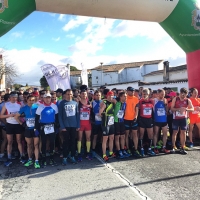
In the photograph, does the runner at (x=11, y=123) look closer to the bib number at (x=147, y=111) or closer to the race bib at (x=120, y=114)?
the race bib at (x=120, y=114)

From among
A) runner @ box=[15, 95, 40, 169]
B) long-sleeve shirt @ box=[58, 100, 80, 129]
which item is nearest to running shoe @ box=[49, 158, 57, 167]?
runner @ box=[15, 95, 40, 169]

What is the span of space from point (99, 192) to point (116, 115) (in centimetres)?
234

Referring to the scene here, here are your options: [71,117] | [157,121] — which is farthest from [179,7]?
[71,117]

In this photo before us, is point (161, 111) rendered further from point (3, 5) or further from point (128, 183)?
point (3, 5)

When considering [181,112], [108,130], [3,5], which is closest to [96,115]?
[108,130]

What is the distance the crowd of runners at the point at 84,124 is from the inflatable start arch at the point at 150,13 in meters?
1.83

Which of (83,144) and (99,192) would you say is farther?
(83,144)

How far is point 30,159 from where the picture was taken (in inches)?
207

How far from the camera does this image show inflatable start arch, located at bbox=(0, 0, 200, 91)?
239 inches

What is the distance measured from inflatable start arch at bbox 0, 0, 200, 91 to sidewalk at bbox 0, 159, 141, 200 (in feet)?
12.7

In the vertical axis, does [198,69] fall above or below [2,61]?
below

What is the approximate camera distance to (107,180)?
4.20 meters

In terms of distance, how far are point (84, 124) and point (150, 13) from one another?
14.5 ft

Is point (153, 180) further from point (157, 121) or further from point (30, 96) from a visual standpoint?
point (30, 96)
